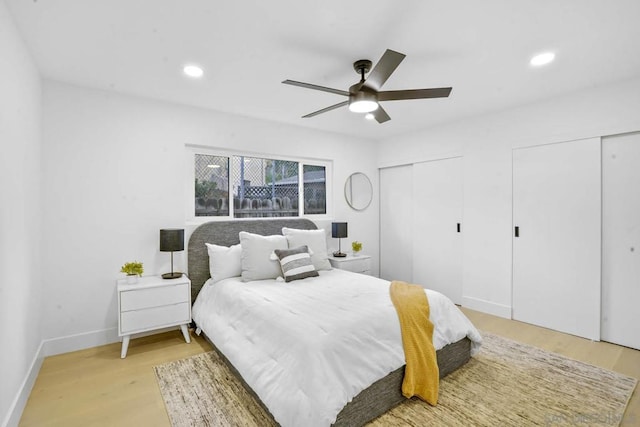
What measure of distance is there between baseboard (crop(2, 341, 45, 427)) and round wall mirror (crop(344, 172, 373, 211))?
3.91m

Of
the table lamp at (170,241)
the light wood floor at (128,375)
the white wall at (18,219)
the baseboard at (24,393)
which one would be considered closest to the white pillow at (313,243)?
the table lamp at (170,241)

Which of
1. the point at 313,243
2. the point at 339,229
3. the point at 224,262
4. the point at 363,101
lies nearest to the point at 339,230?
the point at 339,229

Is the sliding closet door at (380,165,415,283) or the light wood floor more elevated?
the sliding closet door at (380,165,415,283)

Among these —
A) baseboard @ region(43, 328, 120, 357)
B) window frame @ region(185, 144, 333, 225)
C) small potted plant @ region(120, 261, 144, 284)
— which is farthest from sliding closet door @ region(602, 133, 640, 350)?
baseboard @ region(43, 328, 120, 357)

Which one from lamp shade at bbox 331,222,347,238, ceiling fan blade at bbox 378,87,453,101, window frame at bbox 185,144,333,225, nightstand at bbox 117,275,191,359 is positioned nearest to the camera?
ceiling fan blade at bbox 378,87,453,101

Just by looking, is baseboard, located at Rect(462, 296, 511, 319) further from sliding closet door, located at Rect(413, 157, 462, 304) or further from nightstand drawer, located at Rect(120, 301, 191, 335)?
nightstand drawer, located at Rect(120, 301, 191, 335)

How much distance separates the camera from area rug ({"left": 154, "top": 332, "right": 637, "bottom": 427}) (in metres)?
1.94

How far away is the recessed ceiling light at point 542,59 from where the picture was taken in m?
2.43

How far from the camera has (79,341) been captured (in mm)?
2924

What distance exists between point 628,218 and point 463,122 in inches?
79.9

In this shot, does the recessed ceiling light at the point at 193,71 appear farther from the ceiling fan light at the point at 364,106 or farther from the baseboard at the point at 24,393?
the baseboard at the point at 24,393

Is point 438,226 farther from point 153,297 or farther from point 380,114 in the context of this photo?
point 153,297

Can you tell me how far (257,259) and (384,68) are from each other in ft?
6.98

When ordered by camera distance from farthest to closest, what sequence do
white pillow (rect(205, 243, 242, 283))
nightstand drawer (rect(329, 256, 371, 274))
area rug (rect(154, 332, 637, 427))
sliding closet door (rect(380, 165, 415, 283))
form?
sliding closet door (rect(380, 165, 415, 283)) < nightstand drawer (rect(329, 256, 371, 274)) < white pillow (rect(205, 243, 242, 283)) < area rug (rect(154, 332, 637, 427))
